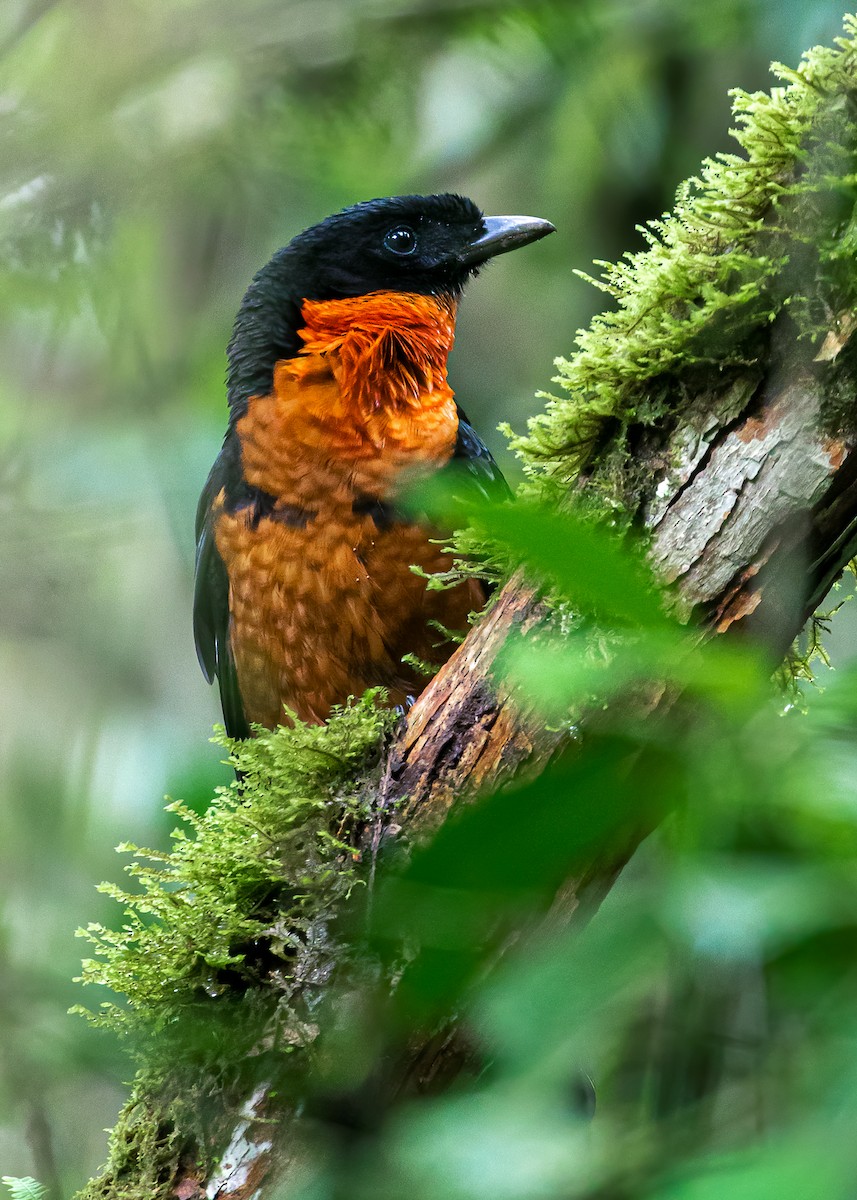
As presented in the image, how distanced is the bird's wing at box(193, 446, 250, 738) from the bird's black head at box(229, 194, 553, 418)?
0.28 m

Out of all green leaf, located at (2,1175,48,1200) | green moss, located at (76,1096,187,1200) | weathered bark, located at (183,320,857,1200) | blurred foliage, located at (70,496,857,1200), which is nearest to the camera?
blurred foliage, located at (70,496,857,1200)

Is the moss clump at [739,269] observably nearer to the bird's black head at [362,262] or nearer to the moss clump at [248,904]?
the moss clump at [248,904]

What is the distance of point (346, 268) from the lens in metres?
3.77

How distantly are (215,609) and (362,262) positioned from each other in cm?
120

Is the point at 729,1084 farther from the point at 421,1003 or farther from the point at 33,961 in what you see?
the point at 33,961

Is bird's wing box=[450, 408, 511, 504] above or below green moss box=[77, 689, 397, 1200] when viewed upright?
above

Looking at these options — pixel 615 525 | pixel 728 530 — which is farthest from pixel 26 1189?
pixel 728 530

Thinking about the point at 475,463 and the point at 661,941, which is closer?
the point at 661,941

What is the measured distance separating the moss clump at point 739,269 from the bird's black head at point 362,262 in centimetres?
165

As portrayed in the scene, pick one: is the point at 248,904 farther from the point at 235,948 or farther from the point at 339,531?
the point at 339,531

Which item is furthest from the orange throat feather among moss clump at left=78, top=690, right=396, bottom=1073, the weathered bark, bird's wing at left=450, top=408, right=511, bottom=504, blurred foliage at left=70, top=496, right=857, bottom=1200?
blurred foliage at left=70, top=496, right=857, bottom=1200

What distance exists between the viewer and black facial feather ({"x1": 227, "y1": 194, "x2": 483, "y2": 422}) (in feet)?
12.2

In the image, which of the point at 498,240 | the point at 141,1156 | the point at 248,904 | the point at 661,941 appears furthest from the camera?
the point at 498,240

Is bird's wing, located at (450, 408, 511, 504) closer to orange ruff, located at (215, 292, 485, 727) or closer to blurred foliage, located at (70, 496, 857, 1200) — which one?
orange ruff, located at (215, 292, 485, 727)
